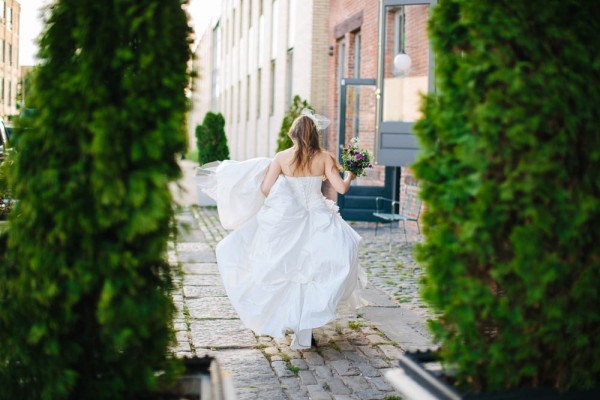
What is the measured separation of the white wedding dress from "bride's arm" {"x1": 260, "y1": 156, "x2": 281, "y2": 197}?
0.19 ft

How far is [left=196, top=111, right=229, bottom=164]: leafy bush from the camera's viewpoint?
20.1 m

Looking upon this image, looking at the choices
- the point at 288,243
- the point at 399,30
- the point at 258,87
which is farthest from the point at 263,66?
the point at 288,243

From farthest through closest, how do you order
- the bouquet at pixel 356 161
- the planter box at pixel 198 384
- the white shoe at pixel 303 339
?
the bouquet at pixel 356 161 < the white shoe at pixel 303 339 < the planter box at pixel 198 384

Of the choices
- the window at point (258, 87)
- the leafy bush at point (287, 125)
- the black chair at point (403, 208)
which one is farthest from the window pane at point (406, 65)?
the window at point (258, 87)

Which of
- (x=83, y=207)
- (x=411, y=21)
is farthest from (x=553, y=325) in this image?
(x=411, y=21)

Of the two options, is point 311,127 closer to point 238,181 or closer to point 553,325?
point 238,181

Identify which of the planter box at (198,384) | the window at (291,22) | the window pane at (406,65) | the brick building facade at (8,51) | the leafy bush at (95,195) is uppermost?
the brick building facade at (8,51)

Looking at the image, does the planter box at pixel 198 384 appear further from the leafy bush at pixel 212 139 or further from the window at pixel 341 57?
the leafy bush at pixel 212 139

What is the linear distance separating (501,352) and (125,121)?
1694mm

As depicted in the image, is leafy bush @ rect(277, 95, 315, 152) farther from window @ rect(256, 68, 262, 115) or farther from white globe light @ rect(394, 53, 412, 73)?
window @ rect(256, 68, 262, 115)

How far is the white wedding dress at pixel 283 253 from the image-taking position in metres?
5.86

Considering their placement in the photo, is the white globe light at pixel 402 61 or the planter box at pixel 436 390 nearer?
the planter box at pixel 436 390

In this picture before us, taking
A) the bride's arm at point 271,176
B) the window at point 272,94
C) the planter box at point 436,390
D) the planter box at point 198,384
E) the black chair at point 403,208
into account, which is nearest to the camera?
the planter box at point 436,390

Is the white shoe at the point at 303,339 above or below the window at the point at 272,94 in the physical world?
below
